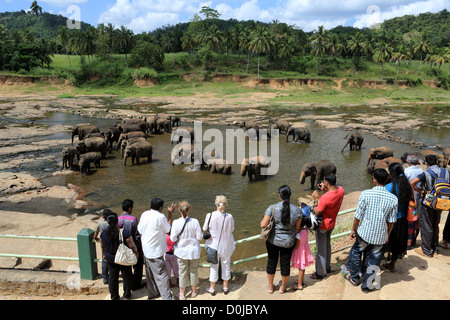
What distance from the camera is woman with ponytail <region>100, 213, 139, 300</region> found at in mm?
6094

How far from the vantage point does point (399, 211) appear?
6285 millimetres

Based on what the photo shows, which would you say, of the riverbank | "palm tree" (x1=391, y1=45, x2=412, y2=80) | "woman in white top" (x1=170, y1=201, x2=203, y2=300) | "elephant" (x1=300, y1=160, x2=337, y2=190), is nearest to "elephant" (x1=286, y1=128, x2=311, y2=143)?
"elephant" (x1=300, y1=160, x2=337, y2=190)

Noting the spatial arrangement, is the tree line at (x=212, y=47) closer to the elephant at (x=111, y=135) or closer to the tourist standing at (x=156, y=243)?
the elephant at (x=111, y=135)

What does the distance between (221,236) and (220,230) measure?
0.41 feet

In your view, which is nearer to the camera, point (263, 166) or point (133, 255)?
point (133, 255)

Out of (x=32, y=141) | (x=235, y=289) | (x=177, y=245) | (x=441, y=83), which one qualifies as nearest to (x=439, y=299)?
(x=235, y=289)

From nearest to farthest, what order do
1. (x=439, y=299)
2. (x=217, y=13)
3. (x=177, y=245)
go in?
1. (x=439, y=299)
2. (x=177, y=245)
3. (x=217, y=13)

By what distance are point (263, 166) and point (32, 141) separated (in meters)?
17.3

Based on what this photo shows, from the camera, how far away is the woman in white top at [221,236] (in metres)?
6.08

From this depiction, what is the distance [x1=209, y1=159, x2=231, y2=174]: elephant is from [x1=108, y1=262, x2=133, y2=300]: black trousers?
35.6 ft

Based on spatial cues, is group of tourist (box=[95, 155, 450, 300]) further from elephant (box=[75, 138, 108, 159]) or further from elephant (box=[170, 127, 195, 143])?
elephant (box=[170, 127, 195, 143])

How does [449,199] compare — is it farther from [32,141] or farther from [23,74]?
[23,74]

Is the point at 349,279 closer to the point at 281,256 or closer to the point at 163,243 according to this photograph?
the point at 281,256

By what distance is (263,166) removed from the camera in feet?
55.4
